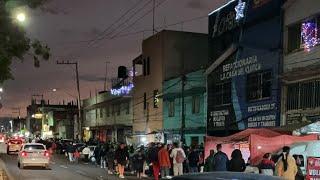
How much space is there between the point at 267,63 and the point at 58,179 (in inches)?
460

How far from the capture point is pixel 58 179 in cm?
2819

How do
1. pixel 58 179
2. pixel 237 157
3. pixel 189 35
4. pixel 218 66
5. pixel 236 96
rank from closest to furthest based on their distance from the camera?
pixel 237 157 → pixel 58 179 → pixel 236 96 → pixel 218 66 → pixel 189 35

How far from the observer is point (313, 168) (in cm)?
1702

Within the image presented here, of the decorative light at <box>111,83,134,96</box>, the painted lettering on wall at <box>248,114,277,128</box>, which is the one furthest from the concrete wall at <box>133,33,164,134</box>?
the painted lettering on wall at <box>248,114,277,128</box>

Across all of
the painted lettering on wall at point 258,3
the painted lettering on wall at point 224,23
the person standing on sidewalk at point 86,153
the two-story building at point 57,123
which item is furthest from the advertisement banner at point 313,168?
the two-story building at point 57,123

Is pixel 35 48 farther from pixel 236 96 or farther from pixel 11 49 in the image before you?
pixel 236 96

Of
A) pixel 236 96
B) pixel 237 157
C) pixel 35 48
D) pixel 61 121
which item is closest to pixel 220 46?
pixel 236 96

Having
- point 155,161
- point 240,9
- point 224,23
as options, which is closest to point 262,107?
point 240,9

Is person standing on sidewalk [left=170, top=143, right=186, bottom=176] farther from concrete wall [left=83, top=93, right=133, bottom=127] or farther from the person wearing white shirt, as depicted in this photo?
concrete wall [left=83, top=93, right=133, bottom=127]

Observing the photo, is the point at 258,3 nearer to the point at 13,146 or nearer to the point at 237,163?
the point at 237,163

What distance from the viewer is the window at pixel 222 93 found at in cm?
3612

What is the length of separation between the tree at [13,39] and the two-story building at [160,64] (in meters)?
33.7

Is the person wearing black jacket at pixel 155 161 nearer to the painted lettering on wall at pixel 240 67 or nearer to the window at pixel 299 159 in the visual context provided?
the painted lettering on wall at pixel 240 67

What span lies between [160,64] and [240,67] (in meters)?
14.7
